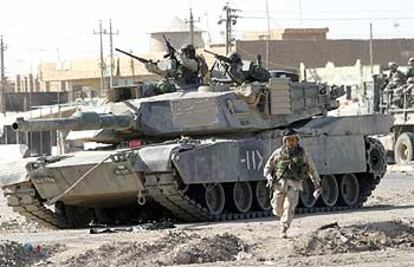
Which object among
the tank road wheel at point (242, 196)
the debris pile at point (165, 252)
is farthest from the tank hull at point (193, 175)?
the debris pile at point (165, 252)

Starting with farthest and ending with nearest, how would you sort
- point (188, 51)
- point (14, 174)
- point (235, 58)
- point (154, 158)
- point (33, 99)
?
point (33, 99)
point (235, 58)
point (188, 51)
point (14, 174)
point (154, 158)

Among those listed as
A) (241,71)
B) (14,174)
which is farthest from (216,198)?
(14,174)

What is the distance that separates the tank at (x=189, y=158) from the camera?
2038 centimetres

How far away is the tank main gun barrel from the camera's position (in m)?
20.3

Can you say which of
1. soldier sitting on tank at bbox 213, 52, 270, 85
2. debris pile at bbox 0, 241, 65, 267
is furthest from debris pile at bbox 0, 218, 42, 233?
debris pile at bbox 0, 241, 65, 267

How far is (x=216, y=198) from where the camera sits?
21.4 m

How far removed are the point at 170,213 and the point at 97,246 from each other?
6201mm

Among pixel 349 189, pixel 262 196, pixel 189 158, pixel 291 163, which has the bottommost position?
pixel 349 189

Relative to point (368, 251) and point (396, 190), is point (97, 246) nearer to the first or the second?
point (368, 251)

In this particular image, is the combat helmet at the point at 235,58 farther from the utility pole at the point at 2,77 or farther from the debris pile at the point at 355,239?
the utility pole at the point at 2,77

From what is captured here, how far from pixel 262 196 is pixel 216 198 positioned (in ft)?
3.50

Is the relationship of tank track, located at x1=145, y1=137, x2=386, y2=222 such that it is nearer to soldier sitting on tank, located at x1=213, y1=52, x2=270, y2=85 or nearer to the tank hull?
the tank hull

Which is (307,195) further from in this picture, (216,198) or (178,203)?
(178,203)

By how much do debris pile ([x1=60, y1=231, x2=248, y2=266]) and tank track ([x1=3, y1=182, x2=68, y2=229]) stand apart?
5.81 metres
